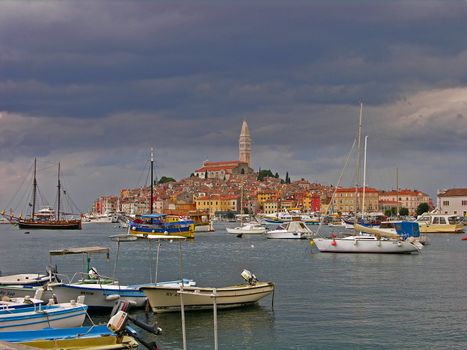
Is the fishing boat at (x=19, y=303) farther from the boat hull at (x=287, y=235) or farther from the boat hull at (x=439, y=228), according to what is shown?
the boat hull at (x=439, y=228)

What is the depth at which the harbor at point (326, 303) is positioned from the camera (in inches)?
889

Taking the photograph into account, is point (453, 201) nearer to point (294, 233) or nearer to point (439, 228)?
point (439, 228)

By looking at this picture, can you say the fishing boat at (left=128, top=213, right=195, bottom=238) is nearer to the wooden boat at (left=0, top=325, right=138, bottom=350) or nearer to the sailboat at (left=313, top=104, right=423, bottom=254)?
the sailboat at (left=313, top=104, right=423, bottom=254)

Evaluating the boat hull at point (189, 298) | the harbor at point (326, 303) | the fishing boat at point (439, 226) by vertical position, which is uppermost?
the fishing boat at point (439, 226)

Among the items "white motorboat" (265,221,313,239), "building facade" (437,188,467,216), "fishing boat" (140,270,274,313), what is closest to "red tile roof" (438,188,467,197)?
"building facade" (437,188,467,216)

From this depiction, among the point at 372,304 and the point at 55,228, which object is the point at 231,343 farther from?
the point at 55,228

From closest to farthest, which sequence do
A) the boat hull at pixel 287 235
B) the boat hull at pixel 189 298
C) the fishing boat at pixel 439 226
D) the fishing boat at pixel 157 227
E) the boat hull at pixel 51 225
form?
the boat hull at pixel 189 298
the fishing boat at pixel 157 227
the boat hull at pixel 287 235
the fishing boat at pixel 439 226
the boat hull at pixel 51 225

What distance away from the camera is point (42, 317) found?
20.4 metres

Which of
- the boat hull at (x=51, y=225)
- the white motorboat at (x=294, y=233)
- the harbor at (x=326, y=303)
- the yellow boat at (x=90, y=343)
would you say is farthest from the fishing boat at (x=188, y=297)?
the boat hull at (x=51, y=225)

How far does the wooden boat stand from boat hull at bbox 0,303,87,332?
97.8 inches

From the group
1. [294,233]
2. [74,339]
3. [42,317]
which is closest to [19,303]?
[42,317]

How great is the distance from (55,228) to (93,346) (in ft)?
382

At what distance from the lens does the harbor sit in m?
22.6

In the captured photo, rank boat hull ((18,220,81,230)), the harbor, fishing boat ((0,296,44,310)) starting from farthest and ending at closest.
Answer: boat hull ((18,220,81,230)), the harbor, fishing boat ((0,296,44,310))
